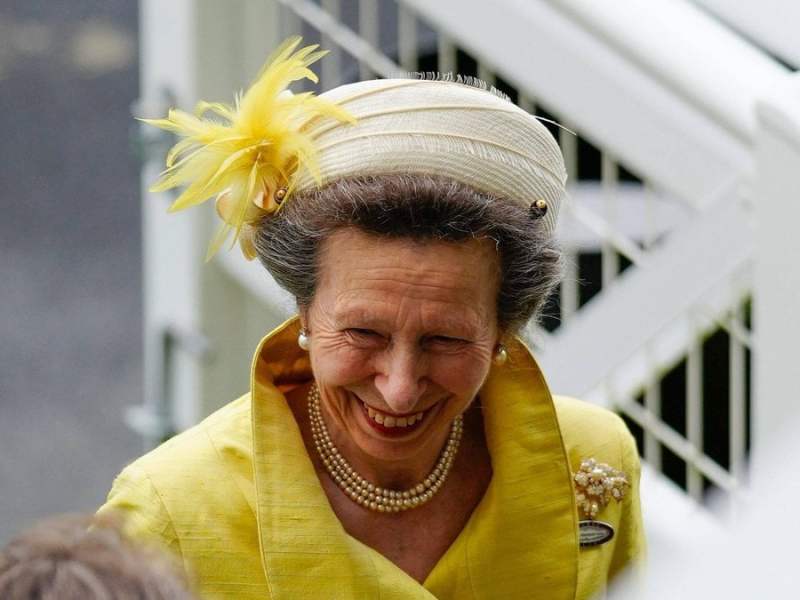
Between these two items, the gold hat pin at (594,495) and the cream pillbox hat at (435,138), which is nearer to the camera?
the cream pillbox hat at (435,138)

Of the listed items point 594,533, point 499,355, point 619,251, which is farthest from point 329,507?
point 619,251

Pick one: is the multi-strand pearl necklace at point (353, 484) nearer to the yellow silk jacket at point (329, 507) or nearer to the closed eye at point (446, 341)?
the yellow silk jacket at point (329, 507)

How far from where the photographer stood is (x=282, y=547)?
2373mm

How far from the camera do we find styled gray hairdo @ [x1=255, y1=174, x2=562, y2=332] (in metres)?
2.33

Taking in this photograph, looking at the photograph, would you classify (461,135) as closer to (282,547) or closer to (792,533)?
(282,547)

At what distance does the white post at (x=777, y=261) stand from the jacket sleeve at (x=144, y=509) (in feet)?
4.80

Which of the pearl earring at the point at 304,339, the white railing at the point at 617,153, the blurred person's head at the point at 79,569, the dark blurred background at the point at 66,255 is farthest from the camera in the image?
the dark blurred background at the point at 66,255

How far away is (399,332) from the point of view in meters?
2.35

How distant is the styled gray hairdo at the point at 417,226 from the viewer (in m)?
2.33

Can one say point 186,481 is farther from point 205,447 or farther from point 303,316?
point 303,316

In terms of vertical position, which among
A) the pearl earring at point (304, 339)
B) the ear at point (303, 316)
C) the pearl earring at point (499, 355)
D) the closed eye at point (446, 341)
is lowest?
the pearl earring at point (499, 355)

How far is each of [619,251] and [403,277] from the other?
225cm

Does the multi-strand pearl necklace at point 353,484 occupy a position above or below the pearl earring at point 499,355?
below

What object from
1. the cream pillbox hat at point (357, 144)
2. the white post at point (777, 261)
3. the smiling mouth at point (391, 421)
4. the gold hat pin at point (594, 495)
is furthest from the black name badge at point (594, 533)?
the white post at point (777, 261)
